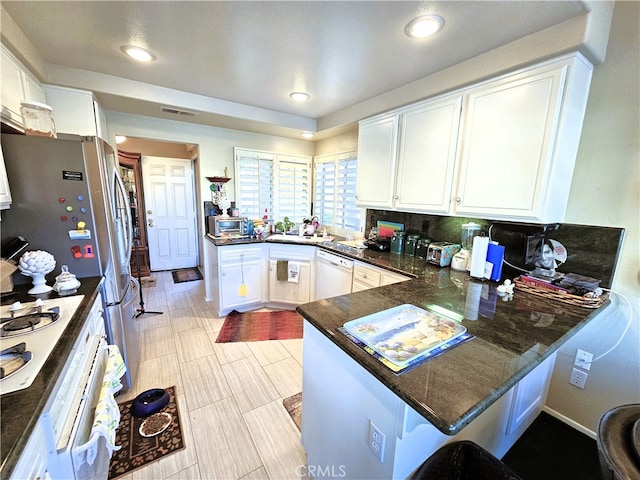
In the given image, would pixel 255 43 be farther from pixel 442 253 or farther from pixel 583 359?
pixel 583 359

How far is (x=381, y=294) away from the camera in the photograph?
5.04ft

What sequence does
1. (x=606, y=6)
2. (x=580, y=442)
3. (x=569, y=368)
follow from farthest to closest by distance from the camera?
(x=569, y=368), (x=580, y=442), (x=606, y=6)

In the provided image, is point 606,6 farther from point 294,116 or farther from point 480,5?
point 294,116

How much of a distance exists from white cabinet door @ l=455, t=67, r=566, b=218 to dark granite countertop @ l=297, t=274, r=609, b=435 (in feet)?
1.92

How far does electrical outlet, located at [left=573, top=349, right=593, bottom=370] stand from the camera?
5.58 ft

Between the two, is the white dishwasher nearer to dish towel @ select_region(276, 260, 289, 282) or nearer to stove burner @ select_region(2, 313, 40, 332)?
dish towel @ select_region(276, 260, 289, 282)

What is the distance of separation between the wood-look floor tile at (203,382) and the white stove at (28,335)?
107 centimetres

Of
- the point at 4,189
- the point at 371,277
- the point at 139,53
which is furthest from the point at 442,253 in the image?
the point at 4,189

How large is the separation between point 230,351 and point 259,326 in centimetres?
49

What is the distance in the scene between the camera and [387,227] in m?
2.93

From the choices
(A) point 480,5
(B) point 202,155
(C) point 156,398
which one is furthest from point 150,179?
(A) point 480,5

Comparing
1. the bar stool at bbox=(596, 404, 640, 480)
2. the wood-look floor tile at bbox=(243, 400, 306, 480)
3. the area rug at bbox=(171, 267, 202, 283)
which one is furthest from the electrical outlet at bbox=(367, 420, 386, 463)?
the area rug at bbox=(171, 267, 202, 283)

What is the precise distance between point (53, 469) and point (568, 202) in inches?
110

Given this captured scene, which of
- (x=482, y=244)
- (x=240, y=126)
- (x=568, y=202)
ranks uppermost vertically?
(x=240, y=126)
